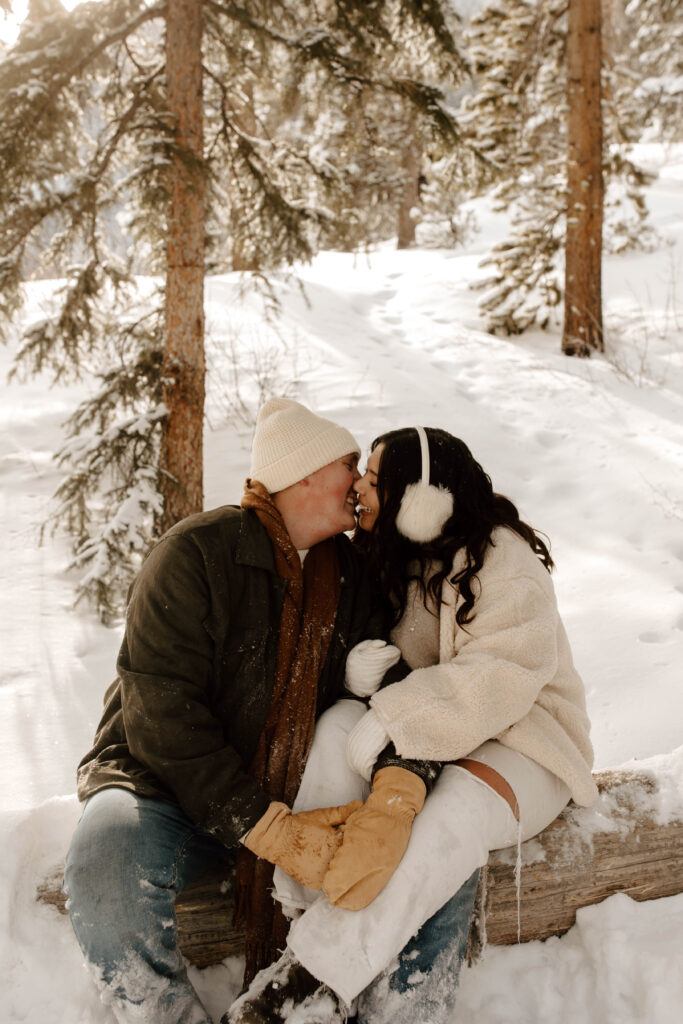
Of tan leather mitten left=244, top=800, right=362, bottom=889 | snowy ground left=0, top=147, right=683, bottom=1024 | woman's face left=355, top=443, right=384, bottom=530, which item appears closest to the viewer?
tan leather mitten left=244, top=800, right=362, bottom=889

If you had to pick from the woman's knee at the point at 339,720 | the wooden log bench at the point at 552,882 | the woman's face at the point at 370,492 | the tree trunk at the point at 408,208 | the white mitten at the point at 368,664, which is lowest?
the wooden log bench at the point at 552,882

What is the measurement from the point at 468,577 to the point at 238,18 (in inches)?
150

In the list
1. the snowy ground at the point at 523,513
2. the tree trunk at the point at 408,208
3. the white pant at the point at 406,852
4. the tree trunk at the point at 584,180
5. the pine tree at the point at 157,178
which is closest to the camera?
the white pant at the point at 406,852

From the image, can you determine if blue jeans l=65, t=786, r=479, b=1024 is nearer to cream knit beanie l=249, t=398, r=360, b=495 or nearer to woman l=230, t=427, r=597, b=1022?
woman l=230, t=427, r=597, b=1022

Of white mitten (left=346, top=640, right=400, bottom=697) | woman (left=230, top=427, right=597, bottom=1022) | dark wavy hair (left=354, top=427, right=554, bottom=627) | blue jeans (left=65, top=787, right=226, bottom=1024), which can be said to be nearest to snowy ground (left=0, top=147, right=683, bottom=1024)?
blue jeans (left=65, top=787, right=226, bottom=1024)

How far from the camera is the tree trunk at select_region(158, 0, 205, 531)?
4258mm

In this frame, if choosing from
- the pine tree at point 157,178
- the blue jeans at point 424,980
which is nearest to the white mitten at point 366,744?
the blue jeans at point 424,980

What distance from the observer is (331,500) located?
2.47 metres

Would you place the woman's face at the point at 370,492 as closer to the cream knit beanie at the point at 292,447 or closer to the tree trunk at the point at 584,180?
the cream knit beanie at the point at 292,447

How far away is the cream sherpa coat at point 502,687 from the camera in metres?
2.10

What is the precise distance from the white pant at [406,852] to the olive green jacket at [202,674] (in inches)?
8.2

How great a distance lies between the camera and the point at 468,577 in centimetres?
231

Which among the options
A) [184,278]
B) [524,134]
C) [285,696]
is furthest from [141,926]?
[524,134]

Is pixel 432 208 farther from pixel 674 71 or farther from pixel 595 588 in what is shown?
pixel 595 588
